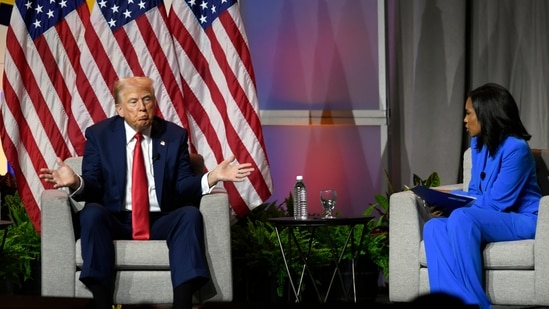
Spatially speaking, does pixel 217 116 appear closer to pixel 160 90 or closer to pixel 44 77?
pixel 160 90

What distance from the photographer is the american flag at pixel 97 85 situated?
16.9ft

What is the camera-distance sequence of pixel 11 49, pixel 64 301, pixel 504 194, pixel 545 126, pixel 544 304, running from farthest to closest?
1. pixel 545 126
2. pixel 11 49
3. pixel 504 194
4. pixel 544 304
5. pixel 64 301

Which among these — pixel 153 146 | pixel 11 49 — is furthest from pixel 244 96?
pixel 11 49

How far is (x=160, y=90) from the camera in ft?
17.2

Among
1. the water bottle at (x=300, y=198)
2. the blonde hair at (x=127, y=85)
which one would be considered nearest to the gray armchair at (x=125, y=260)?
the blonde hair at (x=127, y=85)

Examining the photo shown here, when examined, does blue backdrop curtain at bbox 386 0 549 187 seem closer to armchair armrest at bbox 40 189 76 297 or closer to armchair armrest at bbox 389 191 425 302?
armchair armrest at bbox 389 191 425 302

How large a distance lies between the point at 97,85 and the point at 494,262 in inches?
95.0

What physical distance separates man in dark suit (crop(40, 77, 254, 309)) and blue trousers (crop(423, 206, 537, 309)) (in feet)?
2.97

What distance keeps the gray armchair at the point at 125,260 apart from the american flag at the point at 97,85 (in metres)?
1.00

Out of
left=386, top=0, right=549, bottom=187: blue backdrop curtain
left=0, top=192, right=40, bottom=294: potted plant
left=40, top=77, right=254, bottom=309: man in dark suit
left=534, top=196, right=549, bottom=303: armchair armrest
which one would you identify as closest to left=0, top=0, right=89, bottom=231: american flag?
left=0, top=192, right=40, bottom=294: potted plant

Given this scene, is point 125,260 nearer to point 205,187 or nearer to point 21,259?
point 205,187

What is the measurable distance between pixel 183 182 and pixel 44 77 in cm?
128

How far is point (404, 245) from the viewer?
428 centimetres

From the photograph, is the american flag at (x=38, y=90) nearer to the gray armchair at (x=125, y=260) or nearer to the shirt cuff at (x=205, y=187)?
the gray armchair at (x=125, y=260)
